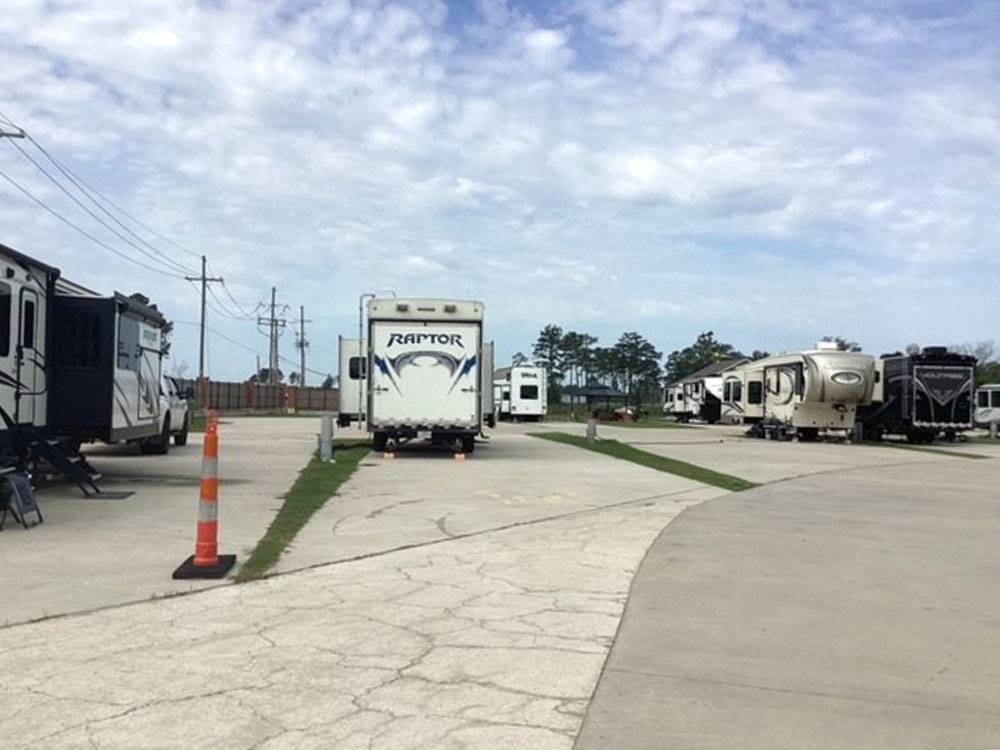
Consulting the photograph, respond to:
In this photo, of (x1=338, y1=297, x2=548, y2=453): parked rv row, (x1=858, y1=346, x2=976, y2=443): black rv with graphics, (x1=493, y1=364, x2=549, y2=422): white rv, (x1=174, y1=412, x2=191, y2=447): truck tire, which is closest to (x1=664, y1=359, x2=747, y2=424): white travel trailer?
(x1=493, y1=364, x2=549, y2=422): white rv

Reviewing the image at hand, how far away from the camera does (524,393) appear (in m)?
55.7

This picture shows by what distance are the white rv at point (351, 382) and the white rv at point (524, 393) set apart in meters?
26.5

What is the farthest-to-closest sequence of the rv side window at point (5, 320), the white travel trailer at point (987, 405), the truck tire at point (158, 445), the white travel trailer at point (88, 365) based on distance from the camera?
the white travel trailer at point (987, 405)
the truck tire at point (158, 445)
the white travel trailer at point (88, 365)
the rv side window at point (5, 320)

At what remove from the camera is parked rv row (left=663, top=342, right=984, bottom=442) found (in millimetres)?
33375

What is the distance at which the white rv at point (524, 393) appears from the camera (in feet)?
182

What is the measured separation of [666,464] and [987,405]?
3444 centimetres

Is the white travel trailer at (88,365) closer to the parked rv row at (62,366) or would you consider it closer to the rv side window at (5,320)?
the parked rv row at (62,366)

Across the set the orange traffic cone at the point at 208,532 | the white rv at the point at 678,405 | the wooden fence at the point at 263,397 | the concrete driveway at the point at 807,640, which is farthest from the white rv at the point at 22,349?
the white rv at the point at 678,405

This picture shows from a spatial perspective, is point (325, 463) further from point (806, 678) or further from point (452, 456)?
point (806, 678)

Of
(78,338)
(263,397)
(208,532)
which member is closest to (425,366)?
(78,338)

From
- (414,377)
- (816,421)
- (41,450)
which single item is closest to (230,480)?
(41,450)

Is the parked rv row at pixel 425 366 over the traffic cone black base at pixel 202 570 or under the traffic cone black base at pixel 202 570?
over

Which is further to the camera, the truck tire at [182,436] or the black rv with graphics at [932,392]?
the black rv with graphics at [932,392]

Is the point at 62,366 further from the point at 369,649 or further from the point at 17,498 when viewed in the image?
the point at 369,649
